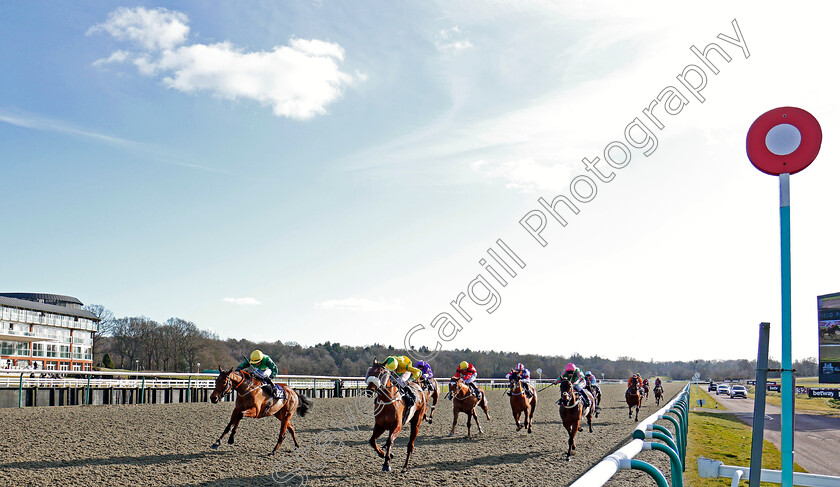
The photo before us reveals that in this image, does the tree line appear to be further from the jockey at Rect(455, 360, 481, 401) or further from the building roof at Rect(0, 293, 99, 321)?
the jockey at Rect(455, 360, 481, 401)

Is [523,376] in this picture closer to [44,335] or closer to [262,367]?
[262,367]

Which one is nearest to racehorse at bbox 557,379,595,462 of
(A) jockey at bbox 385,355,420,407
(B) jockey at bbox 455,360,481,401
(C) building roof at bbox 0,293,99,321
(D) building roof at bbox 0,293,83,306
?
(A) jockey at bbox 385,355,420,407

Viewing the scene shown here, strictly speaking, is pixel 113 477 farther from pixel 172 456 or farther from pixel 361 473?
pixel 361 473

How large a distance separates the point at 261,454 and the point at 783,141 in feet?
34.2

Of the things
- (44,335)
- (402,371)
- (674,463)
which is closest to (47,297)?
(44,335)

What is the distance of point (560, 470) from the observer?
10102 mm

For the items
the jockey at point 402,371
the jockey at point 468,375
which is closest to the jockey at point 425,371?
the jockey at point 468,375

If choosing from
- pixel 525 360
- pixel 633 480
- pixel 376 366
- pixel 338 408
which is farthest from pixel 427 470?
pixel 525 360

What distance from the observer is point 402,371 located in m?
10.8

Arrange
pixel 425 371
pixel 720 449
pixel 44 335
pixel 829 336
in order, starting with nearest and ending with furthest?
pixel 720 449 → pixel 425 371 → pixel 829 336 → pixel 44 335

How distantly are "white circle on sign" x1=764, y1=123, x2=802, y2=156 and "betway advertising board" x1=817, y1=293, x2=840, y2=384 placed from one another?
33712 millimetres

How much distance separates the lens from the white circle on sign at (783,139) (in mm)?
2656

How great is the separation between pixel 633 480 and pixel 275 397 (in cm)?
652

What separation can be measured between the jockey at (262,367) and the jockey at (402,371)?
250 centimetres
